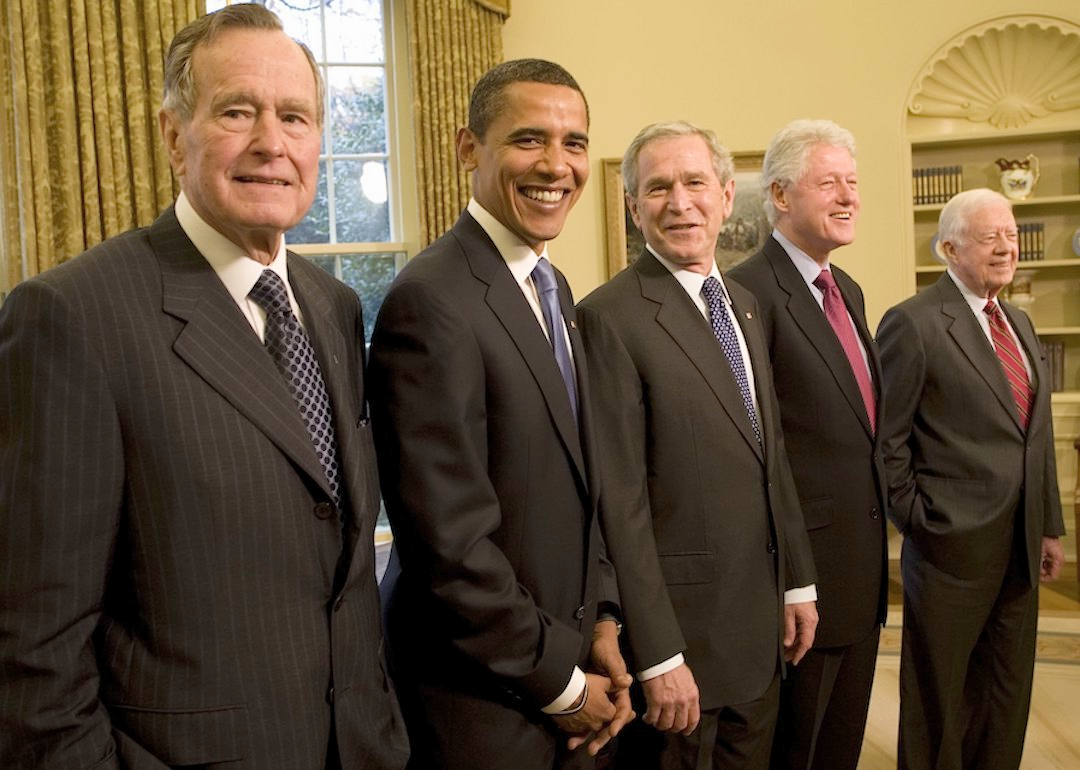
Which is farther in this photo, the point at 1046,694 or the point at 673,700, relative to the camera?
the point at 1046,694

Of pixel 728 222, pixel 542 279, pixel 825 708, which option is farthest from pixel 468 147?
pixel 728 222

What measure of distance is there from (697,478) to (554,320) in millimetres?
484

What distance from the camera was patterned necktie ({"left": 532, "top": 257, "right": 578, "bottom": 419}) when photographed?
5.63 ft

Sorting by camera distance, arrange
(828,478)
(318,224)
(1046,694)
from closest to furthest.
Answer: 1. (828,478)
2. (1046,694)
3. (318,224)

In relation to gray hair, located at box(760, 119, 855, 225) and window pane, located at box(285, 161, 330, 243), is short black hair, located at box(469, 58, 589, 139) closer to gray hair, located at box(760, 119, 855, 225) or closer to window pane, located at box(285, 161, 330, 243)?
gray hair, located at box(760, 119, 855, 225)

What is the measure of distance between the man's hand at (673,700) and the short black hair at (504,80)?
1067mm

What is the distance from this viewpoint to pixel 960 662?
8.80 feet

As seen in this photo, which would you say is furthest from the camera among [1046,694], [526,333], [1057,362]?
[1057,362]

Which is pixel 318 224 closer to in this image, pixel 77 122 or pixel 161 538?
pixel 77 122

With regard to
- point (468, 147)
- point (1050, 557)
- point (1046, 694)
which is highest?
point (468, 147)

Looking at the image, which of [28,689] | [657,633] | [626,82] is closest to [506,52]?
[626,82]

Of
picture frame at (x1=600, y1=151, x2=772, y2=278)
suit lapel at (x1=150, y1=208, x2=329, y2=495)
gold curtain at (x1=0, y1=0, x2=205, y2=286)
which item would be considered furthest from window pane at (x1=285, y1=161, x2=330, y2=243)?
suit lapel at (x1=150, y1=208, x2=329, y2=495)

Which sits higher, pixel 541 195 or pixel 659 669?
pixel 541 195

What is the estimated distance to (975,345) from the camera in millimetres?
2727
